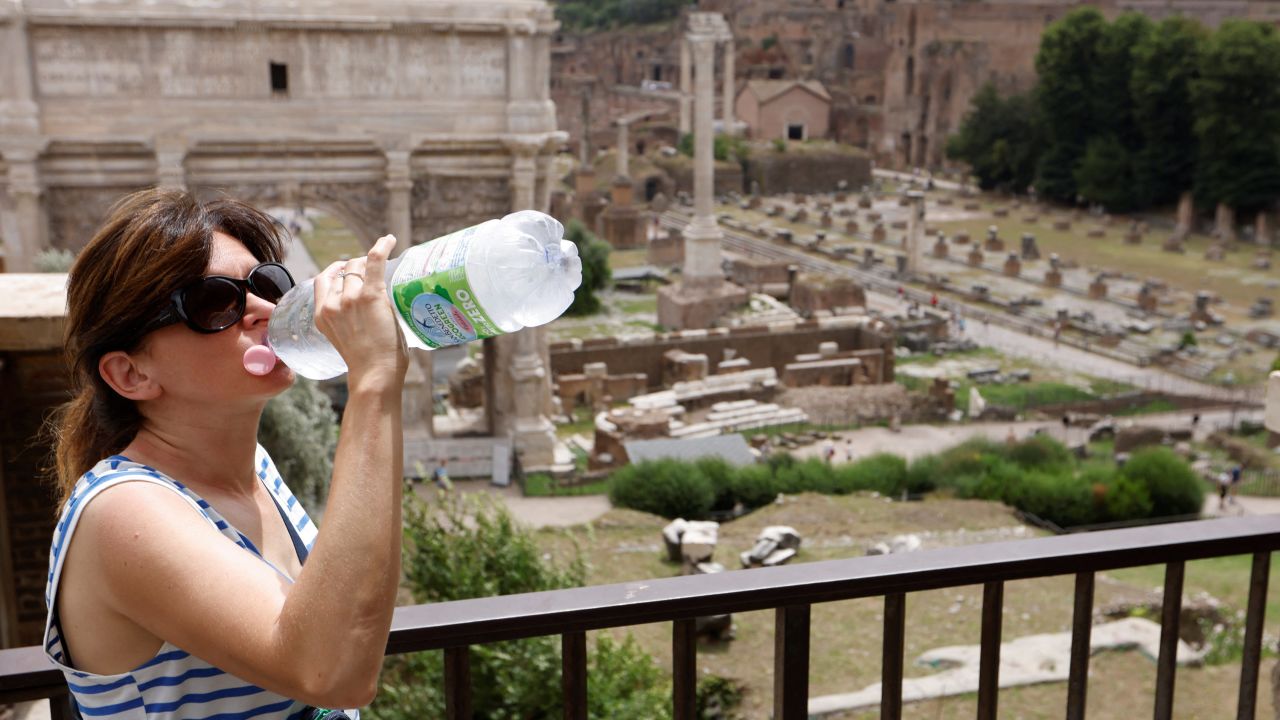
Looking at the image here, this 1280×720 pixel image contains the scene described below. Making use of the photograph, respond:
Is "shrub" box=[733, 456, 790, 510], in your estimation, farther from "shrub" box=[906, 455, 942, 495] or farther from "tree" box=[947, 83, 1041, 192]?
"tree" box=[947, 83, 1041, 192]

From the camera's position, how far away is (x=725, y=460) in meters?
13.3

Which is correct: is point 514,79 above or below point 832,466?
above

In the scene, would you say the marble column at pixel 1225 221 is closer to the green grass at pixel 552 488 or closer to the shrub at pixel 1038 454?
the shrub at pixel 1038 454

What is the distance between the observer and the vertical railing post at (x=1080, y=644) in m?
1.99

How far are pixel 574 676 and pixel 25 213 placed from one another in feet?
39.4


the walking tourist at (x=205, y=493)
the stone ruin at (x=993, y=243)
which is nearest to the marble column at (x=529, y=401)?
the walking tourist at (x=205, y=493)

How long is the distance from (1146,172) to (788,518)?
27673 millimetres

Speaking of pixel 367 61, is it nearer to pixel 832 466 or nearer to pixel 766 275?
pixel 832 466

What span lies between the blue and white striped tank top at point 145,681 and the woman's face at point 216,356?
0.11 m

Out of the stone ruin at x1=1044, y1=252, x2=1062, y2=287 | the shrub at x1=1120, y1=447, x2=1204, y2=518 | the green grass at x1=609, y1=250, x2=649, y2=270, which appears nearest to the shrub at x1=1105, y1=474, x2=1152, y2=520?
the shrub at x1=1120, y1=447, x2=1204, y2=518

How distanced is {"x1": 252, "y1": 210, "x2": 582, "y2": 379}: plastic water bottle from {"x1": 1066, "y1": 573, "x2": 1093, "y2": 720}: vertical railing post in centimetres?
100

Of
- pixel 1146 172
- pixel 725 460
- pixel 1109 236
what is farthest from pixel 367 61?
pixel 1146 172

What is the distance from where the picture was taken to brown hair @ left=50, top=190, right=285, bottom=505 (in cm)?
140

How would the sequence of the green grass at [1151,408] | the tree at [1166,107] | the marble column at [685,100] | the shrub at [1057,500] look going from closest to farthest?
1. the shrub at [1057,500]
2. the green grass at [1151,408]
3. the tree at [1166,107]
4. the marble column at [685,100]
